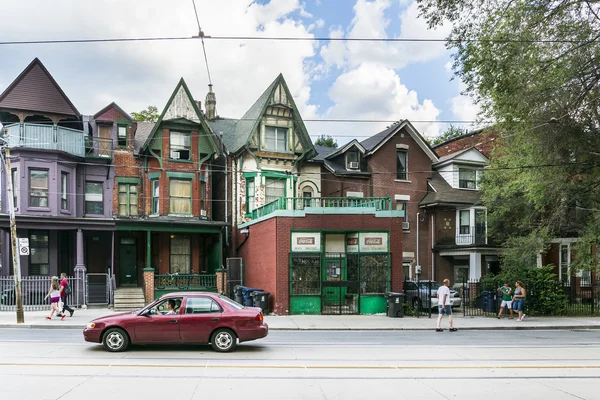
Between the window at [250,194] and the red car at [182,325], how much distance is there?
17.0 meters

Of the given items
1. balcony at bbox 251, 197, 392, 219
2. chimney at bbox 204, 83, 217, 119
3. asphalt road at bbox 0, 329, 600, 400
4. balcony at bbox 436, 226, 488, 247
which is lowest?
asphalt road at bbox 0, 329, 600, 400

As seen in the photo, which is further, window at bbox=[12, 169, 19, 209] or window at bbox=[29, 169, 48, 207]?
window at bbox=[29, 169, 48, 207]

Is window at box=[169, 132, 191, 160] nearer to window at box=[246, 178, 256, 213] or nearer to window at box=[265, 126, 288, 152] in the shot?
window at box=[246, 178, 256, 213]

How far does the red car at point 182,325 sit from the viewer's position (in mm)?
12445

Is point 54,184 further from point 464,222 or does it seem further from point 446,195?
point 464,222

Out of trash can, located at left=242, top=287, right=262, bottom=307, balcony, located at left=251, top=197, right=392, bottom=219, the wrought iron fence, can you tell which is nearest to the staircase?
the wrought iron fence

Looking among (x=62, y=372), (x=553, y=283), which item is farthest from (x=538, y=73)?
(x=62, y=372)

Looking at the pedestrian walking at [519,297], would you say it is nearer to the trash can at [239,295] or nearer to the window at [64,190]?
the trash can at [239,295]

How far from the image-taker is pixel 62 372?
32.7ft

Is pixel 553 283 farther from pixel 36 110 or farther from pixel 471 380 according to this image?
pixel 36 110

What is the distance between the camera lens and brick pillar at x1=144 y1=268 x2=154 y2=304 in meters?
26.1

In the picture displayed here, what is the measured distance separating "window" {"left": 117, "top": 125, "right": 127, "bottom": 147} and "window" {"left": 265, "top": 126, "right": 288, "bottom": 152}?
7969mm

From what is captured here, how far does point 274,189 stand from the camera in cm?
3022

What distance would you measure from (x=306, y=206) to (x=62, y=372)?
15.7 metres
